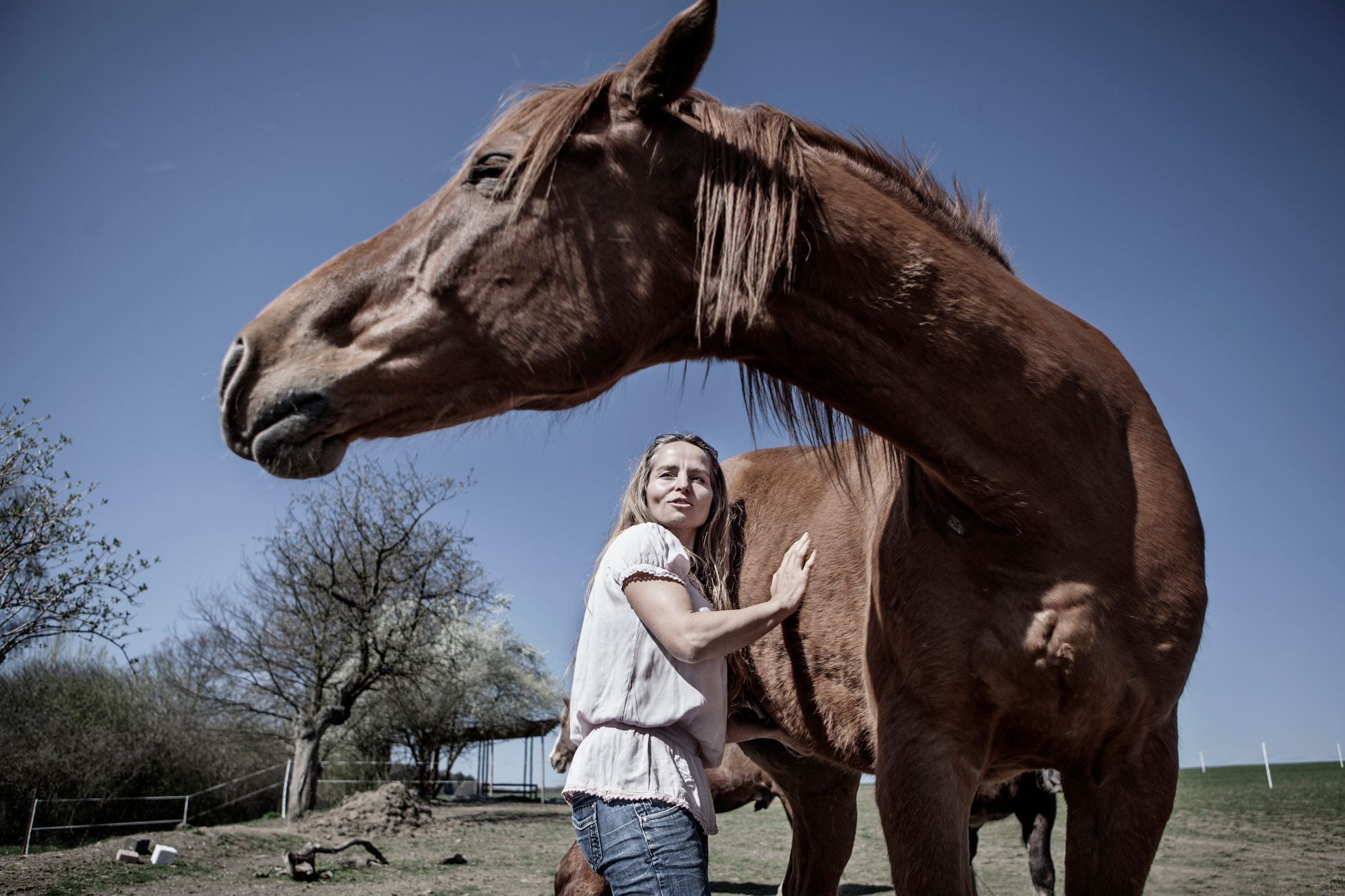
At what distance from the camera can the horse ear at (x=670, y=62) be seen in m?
1.85

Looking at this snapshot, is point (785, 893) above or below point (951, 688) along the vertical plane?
below

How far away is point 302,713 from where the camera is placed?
21.2 meters

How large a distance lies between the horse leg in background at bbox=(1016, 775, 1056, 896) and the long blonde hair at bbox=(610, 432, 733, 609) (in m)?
7.25

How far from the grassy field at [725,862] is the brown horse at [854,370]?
26.3 ft

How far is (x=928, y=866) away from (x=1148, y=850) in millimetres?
618

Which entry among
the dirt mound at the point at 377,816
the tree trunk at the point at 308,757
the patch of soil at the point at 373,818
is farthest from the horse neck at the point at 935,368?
the tree trunk at the point at 308,757

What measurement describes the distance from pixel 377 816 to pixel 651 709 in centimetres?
1760

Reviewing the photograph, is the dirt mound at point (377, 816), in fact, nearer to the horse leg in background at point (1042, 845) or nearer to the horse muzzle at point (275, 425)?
the horse leg in background at point (1042, 845)

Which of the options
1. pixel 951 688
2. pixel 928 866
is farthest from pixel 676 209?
pixel 928 866

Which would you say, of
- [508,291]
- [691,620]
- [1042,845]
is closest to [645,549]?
[691,620]

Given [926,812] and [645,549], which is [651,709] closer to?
[645,549]

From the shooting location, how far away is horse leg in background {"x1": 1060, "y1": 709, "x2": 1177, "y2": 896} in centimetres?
201

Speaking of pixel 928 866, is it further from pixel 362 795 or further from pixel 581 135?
pixel 362 795

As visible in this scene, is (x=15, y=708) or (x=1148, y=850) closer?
(x=1148, y=850)
